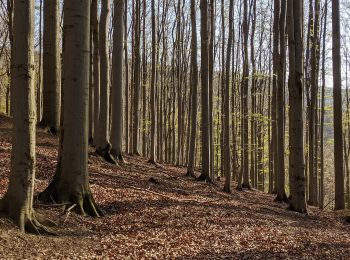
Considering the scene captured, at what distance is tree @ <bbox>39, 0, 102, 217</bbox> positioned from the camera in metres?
7.08

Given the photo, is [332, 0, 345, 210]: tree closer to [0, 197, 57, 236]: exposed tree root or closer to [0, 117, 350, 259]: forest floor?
[0, 117, 350, 259]: forest floor

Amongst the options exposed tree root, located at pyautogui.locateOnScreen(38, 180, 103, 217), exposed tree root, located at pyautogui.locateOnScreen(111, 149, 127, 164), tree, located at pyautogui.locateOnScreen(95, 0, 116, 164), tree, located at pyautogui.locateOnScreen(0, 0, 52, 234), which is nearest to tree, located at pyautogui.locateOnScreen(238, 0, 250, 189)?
exposed tree root, located at pyautogui.locateOnScreen(111, 149, 127, 164)

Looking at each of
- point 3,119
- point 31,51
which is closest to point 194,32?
point 3,119

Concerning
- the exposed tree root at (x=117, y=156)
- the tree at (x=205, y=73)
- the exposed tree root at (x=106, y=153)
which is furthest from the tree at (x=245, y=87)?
the exposed tree root at (x=106, y=153)

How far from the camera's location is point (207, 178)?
15.7 metres

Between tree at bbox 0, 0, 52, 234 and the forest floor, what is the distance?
0.85ft

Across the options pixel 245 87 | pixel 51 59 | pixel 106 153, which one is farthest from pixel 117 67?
pixel 245 87

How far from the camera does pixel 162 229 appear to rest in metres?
7.33

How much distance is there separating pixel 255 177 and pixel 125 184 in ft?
50.9

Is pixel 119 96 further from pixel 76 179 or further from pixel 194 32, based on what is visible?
pixel 76 179

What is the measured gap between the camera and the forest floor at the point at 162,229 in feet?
18.1

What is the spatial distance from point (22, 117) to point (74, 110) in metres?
1.75

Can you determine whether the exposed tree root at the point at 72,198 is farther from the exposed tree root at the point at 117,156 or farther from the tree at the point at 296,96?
the exposed tree root at the point at 117,156

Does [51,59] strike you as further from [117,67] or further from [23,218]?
[23,218]
